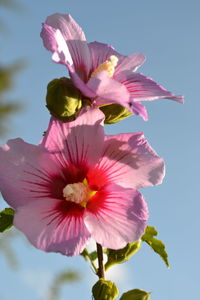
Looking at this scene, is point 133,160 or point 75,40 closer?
point 133,160

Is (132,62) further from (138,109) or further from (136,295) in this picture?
(136,295)

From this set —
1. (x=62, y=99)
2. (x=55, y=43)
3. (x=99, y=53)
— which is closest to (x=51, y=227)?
(x=62, y=99)

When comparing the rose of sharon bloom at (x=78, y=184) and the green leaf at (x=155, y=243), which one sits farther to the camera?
the green leaf at (x=155, y=243)

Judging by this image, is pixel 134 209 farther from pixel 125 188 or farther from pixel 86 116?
pixel 86 116

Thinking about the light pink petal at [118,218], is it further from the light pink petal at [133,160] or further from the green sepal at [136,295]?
the green sepal at [136,295]

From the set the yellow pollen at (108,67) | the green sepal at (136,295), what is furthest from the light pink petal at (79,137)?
the green sepal at (136,295)
